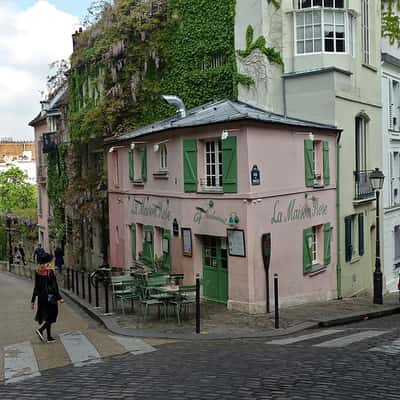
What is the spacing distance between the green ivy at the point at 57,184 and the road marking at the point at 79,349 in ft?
70.3

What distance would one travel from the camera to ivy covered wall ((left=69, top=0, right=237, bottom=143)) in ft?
71.2

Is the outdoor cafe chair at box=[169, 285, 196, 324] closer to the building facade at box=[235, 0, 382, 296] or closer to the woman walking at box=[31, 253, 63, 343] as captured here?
the woman walking at box=[31, 253, 63, 343]

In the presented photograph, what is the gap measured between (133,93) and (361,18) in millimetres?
8066

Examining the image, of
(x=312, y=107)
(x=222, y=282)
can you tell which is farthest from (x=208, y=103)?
(x=222, y=282)

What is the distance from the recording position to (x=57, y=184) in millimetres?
36469

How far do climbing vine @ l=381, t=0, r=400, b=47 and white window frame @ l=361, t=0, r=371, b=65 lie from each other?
2.86 meters

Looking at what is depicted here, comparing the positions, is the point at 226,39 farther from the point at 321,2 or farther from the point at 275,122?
the point at 275,122

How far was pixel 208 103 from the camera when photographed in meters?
21.7

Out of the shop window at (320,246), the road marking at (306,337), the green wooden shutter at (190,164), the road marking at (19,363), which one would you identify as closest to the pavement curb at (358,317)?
the road marking at (306,337)

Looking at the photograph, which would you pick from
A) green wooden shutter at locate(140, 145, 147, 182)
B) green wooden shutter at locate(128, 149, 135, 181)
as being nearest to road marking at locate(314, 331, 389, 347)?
green wooden shutter at locate(140, 145, 147, 182)

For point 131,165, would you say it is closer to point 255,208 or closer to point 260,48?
point 260,48

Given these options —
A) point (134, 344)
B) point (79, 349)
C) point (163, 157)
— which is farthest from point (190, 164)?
point (79, 349)

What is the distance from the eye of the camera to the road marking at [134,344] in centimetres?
1112

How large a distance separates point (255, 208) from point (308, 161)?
288cm
